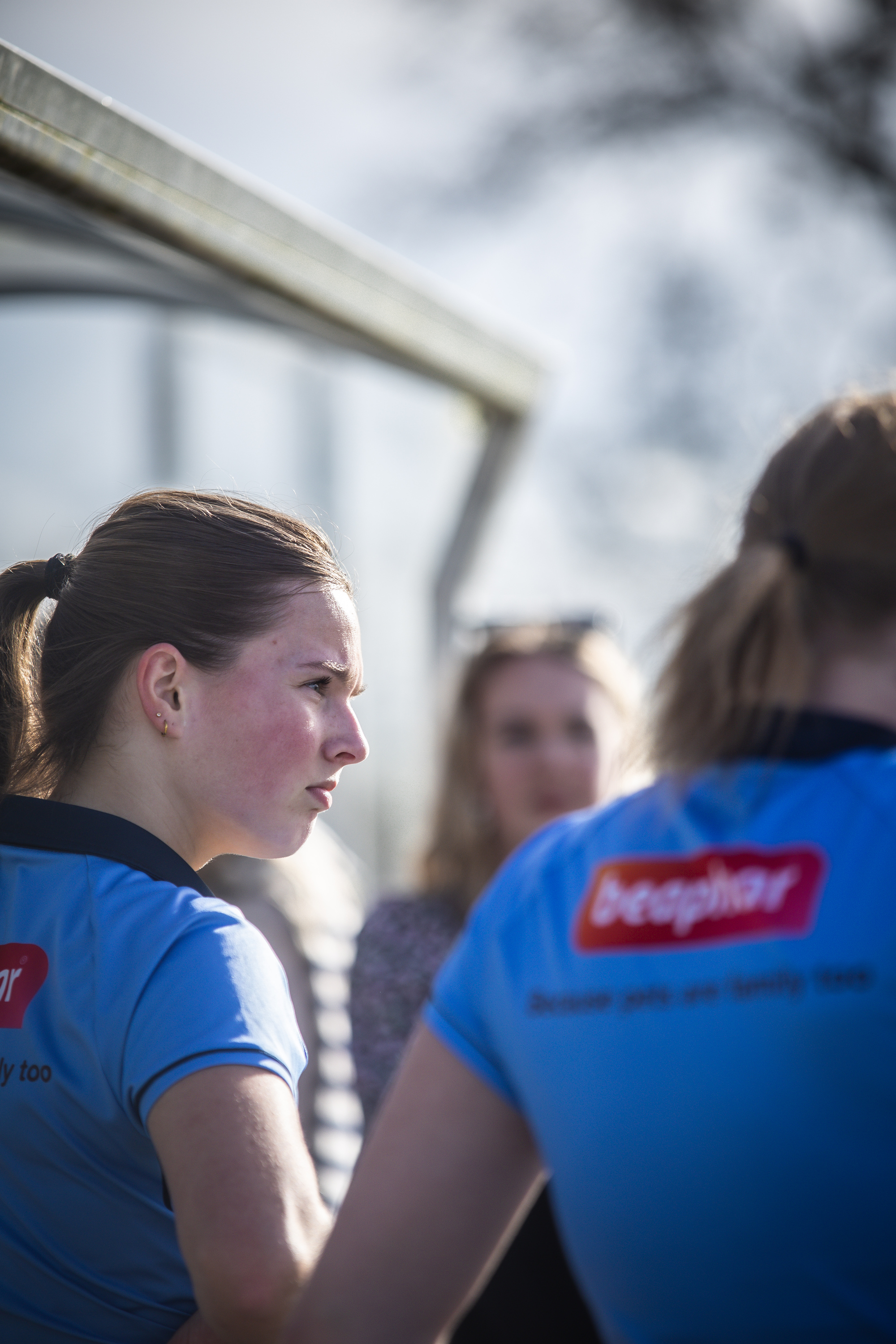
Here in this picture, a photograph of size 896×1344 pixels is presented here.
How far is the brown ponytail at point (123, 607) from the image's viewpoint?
142 centimetres

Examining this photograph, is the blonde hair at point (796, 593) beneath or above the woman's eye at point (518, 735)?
above

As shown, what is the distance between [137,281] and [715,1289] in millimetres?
2299

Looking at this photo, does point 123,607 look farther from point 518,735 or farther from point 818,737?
point 518,735

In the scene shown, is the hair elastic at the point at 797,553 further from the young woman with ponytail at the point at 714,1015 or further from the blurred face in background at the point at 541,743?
the blurred face in background at the point at 541,743

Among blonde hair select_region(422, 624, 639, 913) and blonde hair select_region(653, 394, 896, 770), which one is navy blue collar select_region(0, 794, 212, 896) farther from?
blonde hair select_region(422, 624, 639, 913)

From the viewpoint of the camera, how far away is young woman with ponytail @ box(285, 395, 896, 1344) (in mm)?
999

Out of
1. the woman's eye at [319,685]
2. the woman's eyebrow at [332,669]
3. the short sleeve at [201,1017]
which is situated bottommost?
the short sleeve at [201,1017]

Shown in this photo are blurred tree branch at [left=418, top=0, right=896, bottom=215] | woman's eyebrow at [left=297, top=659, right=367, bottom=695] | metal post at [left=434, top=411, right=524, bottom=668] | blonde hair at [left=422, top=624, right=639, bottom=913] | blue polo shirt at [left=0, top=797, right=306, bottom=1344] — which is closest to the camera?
blue polo shirt at [left=0, top=797, right=306, bottom=1344]

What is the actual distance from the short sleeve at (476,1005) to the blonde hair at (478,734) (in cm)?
162

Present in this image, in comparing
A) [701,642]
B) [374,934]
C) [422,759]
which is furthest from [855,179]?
[701,642]

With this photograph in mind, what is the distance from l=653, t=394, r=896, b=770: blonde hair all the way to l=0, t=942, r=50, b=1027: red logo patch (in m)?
0.73

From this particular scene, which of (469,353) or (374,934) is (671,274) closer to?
(469,353)

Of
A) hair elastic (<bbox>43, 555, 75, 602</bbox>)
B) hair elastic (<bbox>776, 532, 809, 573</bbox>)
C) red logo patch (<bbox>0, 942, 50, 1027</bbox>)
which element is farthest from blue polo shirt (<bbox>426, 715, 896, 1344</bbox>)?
hair elastic (<bbox>43, 555, 75, 602</bbox>)

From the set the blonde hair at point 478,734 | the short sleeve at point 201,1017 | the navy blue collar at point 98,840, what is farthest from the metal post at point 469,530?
the short sleeve at point 201,1017
